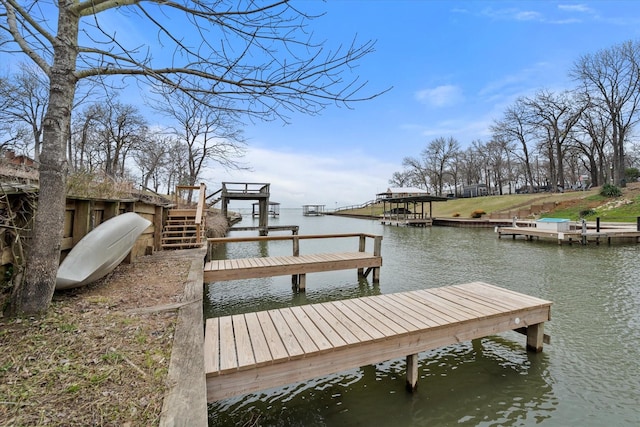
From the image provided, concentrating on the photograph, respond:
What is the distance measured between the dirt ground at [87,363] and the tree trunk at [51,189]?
0.19 metres

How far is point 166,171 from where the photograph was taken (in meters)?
25.0

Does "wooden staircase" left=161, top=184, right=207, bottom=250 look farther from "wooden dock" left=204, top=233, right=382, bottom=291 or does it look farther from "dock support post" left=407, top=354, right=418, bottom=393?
"dock support post" left=407, top=354, right=418, bottom=393

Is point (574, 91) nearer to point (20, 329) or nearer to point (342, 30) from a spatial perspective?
point (342, 30)

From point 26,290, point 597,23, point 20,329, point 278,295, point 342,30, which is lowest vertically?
point 278,295

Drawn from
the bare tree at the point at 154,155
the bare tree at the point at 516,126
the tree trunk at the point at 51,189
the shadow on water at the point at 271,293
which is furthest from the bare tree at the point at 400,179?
the tree trunk at the point at 51,189

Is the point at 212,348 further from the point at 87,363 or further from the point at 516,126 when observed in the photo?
the point at 516,126

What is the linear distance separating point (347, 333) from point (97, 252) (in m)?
2.98

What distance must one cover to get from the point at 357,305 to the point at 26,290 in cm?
310

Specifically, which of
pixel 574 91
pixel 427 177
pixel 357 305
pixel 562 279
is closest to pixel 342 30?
pixel 357 305

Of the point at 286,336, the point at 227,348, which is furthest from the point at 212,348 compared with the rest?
the point at 286,336

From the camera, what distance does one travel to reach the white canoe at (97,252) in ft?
9.82

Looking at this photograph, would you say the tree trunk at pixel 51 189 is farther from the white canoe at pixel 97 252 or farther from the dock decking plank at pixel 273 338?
the dock decking plank at pixel 273 338

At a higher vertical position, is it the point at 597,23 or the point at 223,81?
the point at 597,23

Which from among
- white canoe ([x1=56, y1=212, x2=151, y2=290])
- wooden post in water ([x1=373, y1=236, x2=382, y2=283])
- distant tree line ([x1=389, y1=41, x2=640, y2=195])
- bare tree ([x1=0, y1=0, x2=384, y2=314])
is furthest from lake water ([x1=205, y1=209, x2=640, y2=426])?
distant tree line ([x1=389, y1=41, x2=640, y2=195])
